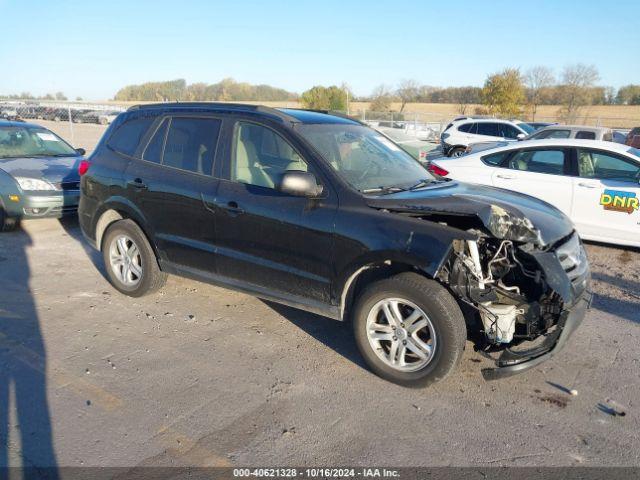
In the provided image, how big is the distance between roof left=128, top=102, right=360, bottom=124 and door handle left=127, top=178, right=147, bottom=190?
746 millimetres

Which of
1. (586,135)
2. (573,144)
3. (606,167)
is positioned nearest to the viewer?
(606,167)

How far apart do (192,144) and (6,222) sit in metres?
4.65

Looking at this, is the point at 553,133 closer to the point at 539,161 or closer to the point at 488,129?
the point at 488,129

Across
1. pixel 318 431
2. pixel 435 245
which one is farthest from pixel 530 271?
pixel 318 431

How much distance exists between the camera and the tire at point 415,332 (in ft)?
10.8

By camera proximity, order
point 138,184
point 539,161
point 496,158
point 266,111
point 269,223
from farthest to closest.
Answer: point 496,158 < point 539,161 < point 138,184 < point 266,111 < point 269,223

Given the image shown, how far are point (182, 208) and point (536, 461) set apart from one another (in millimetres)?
3318

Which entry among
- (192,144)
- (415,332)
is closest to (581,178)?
(415,332)

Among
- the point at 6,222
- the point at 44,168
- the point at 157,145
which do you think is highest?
the point at 157,145

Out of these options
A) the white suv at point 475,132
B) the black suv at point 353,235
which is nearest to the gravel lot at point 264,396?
the black suv at point 353,235

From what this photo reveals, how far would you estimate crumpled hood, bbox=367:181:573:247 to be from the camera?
11.1 ft

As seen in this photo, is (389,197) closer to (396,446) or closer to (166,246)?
(396,446)

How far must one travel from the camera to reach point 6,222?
7.49 meters

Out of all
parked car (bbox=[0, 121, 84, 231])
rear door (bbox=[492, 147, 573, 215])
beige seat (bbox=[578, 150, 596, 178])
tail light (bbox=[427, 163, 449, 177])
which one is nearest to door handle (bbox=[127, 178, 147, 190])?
parked car (bbox=[0, 121, 84, 231])
